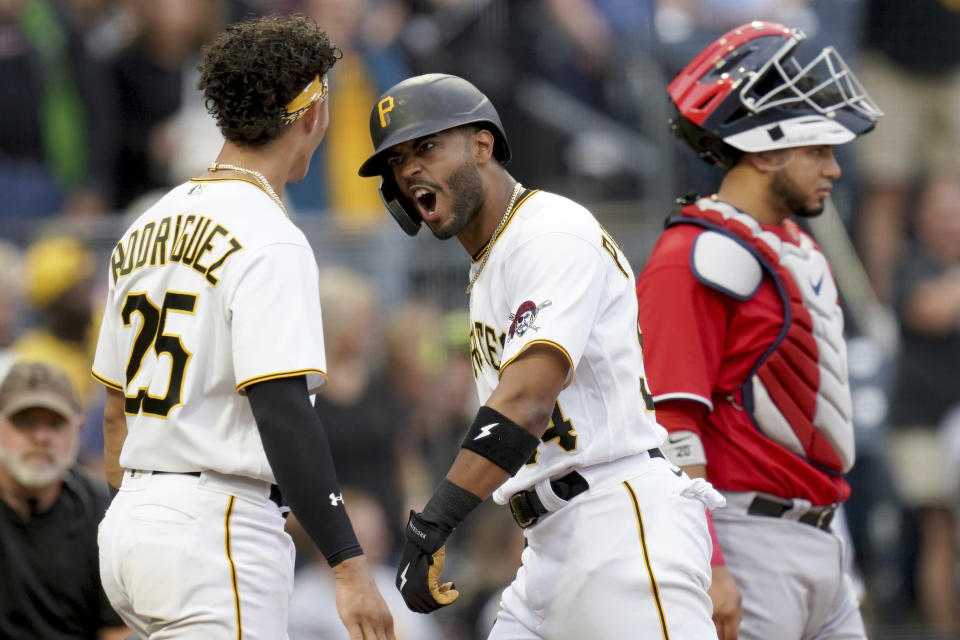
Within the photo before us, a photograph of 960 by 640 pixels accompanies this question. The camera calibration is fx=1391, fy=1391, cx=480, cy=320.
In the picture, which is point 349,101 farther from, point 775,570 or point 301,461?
point 301,461

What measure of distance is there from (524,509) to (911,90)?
248 inches

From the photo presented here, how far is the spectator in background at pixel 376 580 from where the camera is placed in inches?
277

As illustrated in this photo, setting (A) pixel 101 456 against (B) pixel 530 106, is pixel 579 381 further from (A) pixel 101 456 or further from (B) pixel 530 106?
(B) pixel 530 106

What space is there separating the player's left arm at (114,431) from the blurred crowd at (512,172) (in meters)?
3.62

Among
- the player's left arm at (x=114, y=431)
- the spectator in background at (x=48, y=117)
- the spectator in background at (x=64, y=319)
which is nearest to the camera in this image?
the player's left arm at (x=114, y=431)

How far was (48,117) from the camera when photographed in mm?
9055

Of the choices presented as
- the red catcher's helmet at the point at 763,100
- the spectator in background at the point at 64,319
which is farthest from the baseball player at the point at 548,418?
the spectator in background at the point at 64,319

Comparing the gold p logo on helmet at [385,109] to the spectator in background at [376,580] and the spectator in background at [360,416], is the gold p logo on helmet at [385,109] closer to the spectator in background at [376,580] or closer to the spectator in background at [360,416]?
the spectator in background at [376,580]

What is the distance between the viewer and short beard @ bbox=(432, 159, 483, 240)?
398 centimetres

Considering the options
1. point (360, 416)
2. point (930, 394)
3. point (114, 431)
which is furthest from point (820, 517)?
point (930, 394)

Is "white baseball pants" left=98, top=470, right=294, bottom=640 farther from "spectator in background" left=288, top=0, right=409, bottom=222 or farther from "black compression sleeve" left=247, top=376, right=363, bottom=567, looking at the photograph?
"spectator in background" left=288, top=0, right=409, bottom=222

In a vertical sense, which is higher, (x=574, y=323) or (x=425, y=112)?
(x=425, y=112)

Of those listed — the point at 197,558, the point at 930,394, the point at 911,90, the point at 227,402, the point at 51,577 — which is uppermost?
the point at 911,90

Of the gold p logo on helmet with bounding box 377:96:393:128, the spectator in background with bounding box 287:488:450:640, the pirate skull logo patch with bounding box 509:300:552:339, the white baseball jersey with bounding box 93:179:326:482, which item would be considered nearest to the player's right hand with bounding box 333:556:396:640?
the white baseball jersey with bounding box 93:179:326:482
